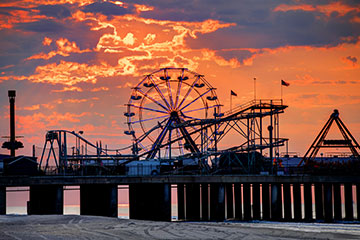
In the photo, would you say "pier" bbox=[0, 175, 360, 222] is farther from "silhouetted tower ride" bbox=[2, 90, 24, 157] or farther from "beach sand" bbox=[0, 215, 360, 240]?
"silhouetted tower ride" bbox=[2, 90, 24, 157]

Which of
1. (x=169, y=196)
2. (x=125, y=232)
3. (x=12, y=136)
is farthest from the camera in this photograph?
(x=12, y=136)

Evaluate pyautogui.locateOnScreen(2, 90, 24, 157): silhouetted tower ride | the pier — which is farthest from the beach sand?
pyautogui.locateOnScreen(2, 90, 24, 157): silhouetted tower ride

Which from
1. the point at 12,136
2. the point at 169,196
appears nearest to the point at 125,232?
the point at 169,196

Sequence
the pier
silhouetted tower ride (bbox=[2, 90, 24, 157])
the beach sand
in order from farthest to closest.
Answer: silhouetted tower ride (bbox=[2, 90, 24, 157]) < the pier < the beach sand

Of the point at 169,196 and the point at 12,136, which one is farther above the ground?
the point at 12,136

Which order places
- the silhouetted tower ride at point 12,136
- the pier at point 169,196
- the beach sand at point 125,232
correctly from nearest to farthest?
the beach sand at point 125,232
the pier at point 169,196
the silhouetted tower ride at point 12,136

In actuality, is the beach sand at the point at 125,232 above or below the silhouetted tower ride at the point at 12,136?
below

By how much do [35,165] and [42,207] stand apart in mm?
14627

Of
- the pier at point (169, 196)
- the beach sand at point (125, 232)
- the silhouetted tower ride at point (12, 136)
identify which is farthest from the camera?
the silhouetted tower ride at point (12, 136)

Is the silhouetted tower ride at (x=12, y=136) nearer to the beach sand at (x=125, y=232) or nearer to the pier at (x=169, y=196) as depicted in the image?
the pier at (x=169, y=196)

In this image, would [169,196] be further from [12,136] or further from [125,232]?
[12,136]

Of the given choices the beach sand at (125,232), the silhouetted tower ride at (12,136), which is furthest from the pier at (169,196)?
the silhouetted tower ride at (12,136)

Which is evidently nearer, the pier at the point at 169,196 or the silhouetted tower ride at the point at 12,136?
the pier at the point at 169,196

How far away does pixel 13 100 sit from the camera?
4345 inches
